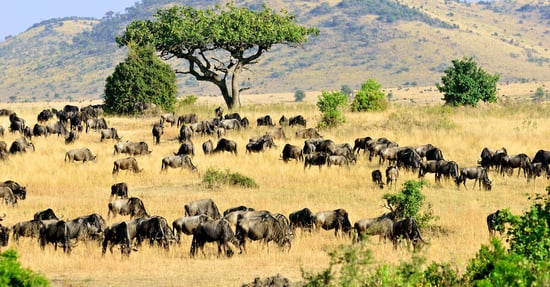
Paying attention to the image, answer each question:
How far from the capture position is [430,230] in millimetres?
20906

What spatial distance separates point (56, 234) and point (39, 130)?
77.6 feet

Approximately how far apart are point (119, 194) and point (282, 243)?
29.7 ft

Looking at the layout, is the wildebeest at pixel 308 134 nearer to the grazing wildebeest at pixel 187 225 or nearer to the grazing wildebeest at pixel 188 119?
the grazing wildebeest at pixel 188 119

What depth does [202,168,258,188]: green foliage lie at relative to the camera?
93.1 feet

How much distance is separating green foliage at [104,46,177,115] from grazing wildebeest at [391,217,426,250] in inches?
1334

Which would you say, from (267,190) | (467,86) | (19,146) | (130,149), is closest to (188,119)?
(130,149)

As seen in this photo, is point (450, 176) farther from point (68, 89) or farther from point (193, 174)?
point (68, 89)

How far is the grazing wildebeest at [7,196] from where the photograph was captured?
81.3 ft

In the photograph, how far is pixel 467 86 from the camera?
51500mm

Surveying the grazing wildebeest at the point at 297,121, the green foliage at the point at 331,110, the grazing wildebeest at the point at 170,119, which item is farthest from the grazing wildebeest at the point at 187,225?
the grazing wildebeest at the point at 170,119

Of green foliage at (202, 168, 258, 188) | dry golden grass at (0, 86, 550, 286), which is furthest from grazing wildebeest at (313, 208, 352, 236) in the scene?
green foliage at (202, 168, 258, 188)

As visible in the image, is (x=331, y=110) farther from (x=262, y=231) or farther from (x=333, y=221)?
(x=262, y=231)

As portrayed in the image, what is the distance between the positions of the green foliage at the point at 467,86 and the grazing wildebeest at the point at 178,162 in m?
24.2

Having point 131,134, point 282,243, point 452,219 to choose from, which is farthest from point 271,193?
point 131,134
